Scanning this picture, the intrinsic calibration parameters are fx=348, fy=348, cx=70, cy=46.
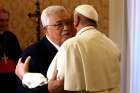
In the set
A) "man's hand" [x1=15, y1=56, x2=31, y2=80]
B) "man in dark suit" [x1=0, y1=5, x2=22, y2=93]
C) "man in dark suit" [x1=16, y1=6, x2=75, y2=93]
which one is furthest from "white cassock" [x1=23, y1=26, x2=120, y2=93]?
"man in dark suit" [x1=0, y1=5, x2=22, y2=93]

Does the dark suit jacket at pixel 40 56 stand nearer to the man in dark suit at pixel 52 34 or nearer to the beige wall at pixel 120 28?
the man in dark suit at pixel 52 34

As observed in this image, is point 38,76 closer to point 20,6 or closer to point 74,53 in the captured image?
point 74,53

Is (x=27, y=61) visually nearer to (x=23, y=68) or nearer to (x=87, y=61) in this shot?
(x=23, y=68)

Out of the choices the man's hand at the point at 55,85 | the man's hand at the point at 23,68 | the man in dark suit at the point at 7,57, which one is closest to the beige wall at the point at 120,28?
the man in dark suit at the point at 7,57

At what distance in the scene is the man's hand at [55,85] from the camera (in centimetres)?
197

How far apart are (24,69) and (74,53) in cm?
41

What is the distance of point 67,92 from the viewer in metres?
2.01

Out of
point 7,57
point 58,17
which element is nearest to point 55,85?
point 58,17

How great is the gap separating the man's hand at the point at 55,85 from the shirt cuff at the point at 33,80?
4 centimetres

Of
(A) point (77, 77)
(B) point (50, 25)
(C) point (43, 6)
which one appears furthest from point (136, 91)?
(A) point (77, 77)

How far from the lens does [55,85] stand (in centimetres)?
199

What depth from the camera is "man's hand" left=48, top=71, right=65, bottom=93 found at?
1973mm

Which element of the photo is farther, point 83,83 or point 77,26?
point 77,26

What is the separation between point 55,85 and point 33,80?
152mm
